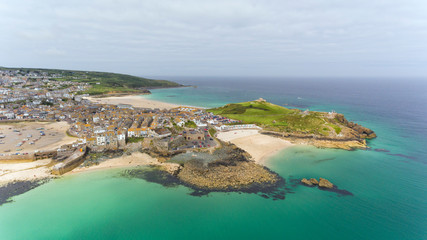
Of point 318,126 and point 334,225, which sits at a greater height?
point 318,126

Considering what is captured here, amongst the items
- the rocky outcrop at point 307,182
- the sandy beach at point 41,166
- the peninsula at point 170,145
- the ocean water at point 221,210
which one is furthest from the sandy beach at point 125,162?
the rocky outcrop at point 307,182

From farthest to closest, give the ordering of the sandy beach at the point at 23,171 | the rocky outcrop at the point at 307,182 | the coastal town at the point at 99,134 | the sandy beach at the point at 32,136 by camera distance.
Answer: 1. the sandy beach at the point at 32,136
2. the coastal town at the point at 99,134
3. the rocky outcrop at the point at 307,182
4. the sandy beach at the point at 23,171

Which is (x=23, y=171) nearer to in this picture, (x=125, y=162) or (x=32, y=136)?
(x=125, y=162)

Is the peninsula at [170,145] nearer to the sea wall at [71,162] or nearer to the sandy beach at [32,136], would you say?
the sandy beach at [32,136]

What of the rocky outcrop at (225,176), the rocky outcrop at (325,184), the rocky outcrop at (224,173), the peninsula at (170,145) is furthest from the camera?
the peninsula at (170,145)

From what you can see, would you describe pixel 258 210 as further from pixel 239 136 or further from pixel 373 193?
pixel 239 136

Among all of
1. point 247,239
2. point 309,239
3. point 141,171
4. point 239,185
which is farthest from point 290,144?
point 141,171

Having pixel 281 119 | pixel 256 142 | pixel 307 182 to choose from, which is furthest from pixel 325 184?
pixel 281 119
